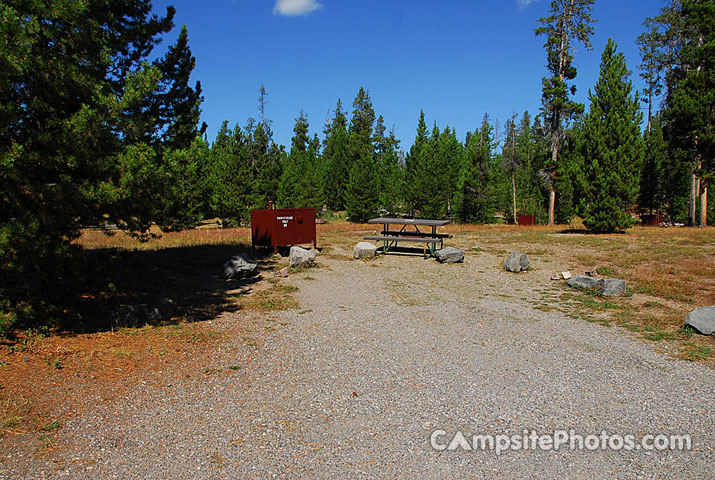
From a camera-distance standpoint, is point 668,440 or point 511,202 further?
point 511,202

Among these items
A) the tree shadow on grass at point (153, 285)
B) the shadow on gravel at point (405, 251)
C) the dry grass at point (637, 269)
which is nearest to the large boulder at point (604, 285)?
the dry grass at point (637, 269)

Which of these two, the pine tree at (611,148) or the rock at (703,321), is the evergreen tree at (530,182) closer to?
the pine tree at (611,148)

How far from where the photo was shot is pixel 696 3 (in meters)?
22.5

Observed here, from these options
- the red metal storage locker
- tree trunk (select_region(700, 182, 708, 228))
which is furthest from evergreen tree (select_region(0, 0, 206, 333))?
tree trunk (select_region(700, 182, 708, 228))

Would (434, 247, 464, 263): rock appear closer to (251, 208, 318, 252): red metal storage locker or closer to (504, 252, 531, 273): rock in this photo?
(504, 252, 531, 273): rock

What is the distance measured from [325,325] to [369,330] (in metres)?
0.85

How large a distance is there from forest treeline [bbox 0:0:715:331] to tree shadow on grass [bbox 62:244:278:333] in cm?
49

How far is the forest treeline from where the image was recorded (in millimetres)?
5539

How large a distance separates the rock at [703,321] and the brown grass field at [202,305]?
0.47ft

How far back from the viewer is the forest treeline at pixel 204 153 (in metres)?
5.54

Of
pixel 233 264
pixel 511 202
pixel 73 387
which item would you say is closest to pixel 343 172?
pixel 511 202

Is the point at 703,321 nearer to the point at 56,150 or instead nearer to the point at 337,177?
the point at 56,150

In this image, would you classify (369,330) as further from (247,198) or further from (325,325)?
(247,198)

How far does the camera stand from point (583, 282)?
10.5 metres
